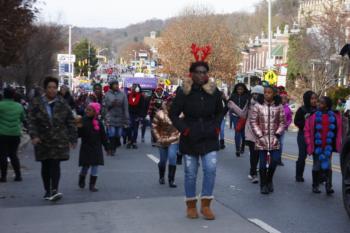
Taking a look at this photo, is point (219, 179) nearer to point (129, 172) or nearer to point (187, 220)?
point (129, 172)

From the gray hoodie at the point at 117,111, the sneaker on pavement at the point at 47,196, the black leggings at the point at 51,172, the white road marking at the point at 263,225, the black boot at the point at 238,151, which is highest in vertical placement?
the gray hoodie at the point at 117,111

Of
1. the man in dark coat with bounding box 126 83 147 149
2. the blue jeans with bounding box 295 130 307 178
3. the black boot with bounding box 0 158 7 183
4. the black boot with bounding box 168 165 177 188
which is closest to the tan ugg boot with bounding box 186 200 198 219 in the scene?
the black boot with bounding box 168 165 177 188

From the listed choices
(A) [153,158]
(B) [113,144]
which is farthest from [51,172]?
(B) [113,144]

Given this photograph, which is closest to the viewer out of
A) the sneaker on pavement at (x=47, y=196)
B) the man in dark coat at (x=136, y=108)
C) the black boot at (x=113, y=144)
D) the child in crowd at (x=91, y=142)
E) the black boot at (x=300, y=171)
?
the sneaker on pavement at (x=47, y=196)

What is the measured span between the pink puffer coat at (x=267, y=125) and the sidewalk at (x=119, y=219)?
1.42 meters

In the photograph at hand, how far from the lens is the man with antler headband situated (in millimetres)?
Result: 7785

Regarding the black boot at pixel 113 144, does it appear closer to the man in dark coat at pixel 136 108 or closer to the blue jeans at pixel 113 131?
the blue jeans at pixel 113 131

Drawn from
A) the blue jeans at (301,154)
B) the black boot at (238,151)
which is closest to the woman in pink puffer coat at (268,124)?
the blue jeans at (301,154)

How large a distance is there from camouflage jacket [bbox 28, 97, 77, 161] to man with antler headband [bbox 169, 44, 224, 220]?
2.04 metres

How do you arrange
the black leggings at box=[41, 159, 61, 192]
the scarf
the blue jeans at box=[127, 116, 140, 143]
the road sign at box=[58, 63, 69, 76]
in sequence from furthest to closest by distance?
the road sign at box=[58, 63, 69, 76] → the scarf → the blue jeans at box=[127, 116, 140, 143] → the black leggings at box=[41, 159, 61, 192]

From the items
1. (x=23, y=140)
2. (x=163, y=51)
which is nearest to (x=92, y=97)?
(x=23, y=140)

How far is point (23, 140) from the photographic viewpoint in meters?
20.0

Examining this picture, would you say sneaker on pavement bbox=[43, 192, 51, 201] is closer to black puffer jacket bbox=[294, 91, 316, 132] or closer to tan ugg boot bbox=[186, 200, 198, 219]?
tan ugg boot bbox=[186, 200, 198, 219]

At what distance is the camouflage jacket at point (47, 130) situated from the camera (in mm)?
9125
